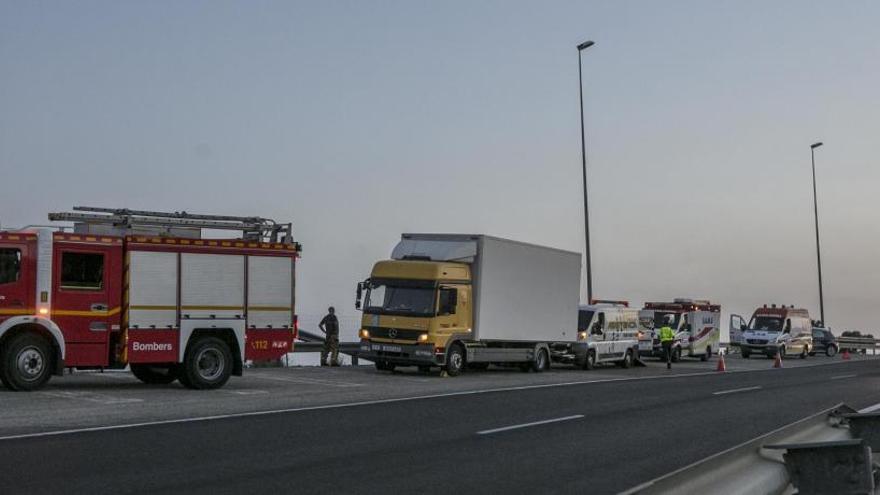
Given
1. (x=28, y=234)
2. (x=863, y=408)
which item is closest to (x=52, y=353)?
(x=28, y=234)

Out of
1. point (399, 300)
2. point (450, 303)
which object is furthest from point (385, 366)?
point (450, 303)

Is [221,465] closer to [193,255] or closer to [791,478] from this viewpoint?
[791,478]

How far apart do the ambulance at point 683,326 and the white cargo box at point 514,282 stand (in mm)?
11692

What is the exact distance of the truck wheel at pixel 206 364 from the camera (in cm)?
2039

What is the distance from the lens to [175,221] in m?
20.9

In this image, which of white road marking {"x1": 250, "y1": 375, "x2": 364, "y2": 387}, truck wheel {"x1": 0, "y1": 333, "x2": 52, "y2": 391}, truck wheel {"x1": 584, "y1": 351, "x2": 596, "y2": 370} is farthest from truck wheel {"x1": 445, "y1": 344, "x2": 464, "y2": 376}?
truck wheel {"x1": 0, "y1": 333, "x2": 52, "y2": 391}

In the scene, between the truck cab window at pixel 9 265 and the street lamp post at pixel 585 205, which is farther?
the street lamp post at pixel 585 205

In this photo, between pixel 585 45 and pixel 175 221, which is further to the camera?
pixel 585 45

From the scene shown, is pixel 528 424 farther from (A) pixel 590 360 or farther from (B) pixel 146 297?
(A) pixel 590 360

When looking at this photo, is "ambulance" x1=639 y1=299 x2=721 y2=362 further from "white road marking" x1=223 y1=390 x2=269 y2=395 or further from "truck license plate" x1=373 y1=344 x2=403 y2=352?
"white road marking" x1=223 y1=390 x2=269 y2=395

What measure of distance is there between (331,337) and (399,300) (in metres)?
3.67

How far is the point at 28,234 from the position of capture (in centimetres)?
1867

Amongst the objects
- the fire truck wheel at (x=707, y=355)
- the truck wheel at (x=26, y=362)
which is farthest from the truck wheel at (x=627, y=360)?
the truck wheel at (x=26, y=362)

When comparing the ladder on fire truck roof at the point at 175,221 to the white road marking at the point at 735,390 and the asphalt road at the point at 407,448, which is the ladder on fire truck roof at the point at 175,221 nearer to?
the asphalt road at the point at 407,448
